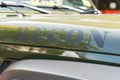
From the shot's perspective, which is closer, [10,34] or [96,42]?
[96,42]

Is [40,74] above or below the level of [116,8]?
above

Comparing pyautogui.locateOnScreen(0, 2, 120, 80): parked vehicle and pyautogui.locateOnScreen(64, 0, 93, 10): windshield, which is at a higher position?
pyautogui.locateOnScreen(0, 2, 120, 80): parked vehicle

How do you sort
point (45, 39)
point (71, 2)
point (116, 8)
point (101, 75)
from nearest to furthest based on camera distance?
point (101, 75), point (45, 39), point (71, 2), point (116, 8)

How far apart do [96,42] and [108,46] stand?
0.05 m

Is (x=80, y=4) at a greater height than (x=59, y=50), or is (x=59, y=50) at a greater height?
(x=59, y=50)

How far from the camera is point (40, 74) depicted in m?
1.37

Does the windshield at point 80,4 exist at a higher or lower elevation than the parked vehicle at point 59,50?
lower

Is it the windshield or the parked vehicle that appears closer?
the parked vehicle

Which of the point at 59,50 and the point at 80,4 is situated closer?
the point at 59,50

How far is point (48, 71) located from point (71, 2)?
76.9 inches

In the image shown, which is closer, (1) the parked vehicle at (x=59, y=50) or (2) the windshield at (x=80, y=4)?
(1) the parked vehicle at (x=59, y=50)

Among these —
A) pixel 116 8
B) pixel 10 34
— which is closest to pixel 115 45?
pixel 10 34

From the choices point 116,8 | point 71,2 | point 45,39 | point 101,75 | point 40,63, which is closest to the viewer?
point 101,75

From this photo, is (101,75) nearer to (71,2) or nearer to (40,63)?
(40,63)
